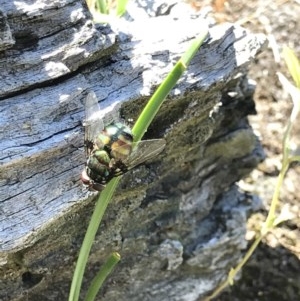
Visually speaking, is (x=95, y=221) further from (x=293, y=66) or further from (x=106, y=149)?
(x=293, y=66)

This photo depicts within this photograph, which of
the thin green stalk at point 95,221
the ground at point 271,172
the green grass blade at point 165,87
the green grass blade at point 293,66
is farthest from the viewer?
the ground at point 271,172

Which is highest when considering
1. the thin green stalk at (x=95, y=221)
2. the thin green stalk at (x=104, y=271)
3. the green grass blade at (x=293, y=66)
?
the green grass blade at (x=293, y=66)

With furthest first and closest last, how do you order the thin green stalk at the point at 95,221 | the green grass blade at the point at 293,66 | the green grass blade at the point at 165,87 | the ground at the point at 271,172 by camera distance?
1. the ground at the point at 271,172
2. the green grass blade at the point at 293,66
3. the thin green stalk at the point at 95,221
4. the green grass blade at the point at 165,87

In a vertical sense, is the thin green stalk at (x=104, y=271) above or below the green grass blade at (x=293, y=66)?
below

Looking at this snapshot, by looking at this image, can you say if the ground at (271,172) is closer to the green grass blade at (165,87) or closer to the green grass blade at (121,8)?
the green grass blade at (121,8)

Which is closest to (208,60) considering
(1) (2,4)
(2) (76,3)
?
(2) (76,3)

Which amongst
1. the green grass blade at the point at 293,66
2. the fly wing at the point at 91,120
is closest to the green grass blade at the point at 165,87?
the fly wing at the point at 91,120

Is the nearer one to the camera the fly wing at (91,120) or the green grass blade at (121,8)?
the fly wing at (91,120)

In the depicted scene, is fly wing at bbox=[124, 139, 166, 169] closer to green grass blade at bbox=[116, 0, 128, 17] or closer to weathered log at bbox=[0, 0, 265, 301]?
weathered log at bbox=[0, 0, 265, 301]
